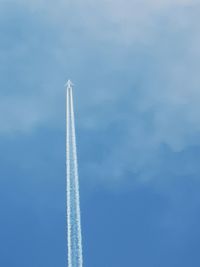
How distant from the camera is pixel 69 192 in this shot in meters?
102

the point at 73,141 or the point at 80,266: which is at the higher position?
the point at 73,141

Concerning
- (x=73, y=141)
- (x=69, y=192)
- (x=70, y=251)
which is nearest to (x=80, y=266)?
(x=70, y=251)

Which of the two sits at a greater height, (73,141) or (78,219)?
(73,141)

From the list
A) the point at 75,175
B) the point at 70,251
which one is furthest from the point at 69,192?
the point at 70,251

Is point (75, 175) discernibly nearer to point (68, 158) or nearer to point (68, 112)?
point (68, 158)

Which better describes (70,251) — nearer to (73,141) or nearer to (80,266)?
(80,266)

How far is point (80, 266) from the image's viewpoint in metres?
102

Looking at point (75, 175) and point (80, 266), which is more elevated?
point (75, 175)

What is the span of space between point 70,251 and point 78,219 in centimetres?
531

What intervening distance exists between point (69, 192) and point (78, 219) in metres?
4.74

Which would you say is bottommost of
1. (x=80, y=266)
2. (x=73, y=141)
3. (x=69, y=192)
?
(x=80, y=266)

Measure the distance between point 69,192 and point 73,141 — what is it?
8.43 metres

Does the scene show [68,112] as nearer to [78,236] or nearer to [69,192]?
[69,192]

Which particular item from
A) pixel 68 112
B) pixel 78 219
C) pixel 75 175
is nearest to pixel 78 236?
pixel 78 219
